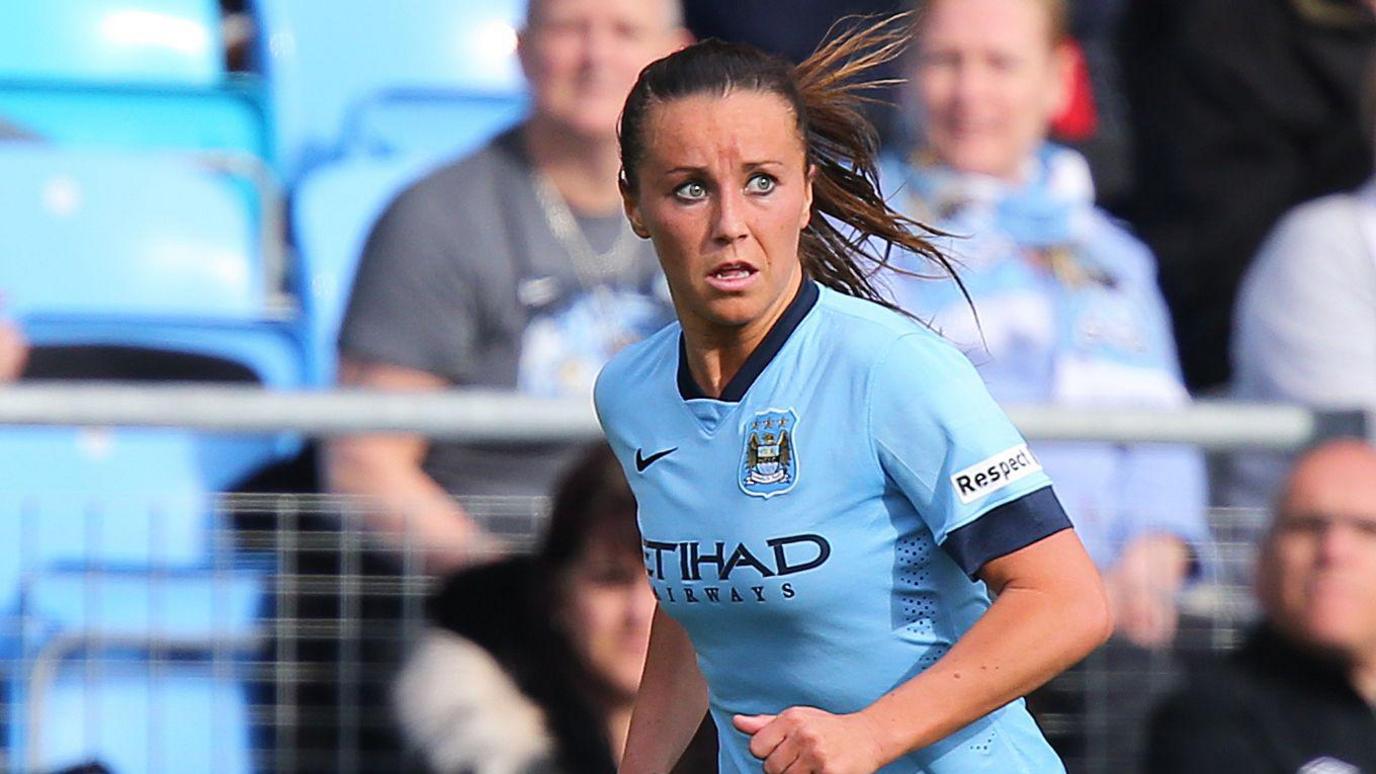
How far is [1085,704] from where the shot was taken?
5.03 m

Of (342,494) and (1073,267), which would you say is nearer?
(342,494)

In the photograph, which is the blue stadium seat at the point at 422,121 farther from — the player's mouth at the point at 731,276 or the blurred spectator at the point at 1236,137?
the player's mouth at the point at 731,276

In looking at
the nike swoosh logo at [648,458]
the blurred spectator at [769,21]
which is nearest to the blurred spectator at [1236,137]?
the blurred spectator at [769,21]

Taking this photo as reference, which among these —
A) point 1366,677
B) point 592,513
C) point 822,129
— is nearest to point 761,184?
point 822,129

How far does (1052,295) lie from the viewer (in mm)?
5566

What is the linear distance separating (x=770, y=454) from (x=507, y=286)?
269cm

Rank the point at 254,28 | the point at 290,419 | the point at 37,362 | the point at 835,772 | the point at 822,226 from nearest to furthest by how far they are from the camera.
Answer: the point at 835,772
the point at 822,226
the point at 290,419
the point at 37,362
the point at 254,28

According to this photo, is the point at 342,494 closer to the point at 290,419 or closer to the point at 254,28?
the point at 290,419

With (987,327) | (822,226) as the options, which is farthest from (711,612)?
(987,327)

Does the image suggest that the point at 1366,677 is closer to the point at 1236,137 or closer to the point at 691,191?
the point at 1236,137

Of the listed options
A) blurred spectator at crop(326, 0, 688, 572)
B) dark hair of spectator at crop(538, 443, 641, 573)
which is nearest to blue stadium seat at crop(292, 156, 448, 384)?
blurred spectator at crop(326, 0, 688, 572)

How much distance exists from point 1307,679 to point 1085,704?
49cm

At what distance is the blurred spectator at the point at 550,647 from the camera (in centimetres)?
455

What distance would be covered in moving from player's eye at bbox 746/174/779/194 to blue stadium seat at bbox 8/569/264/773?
2418 millimetres
